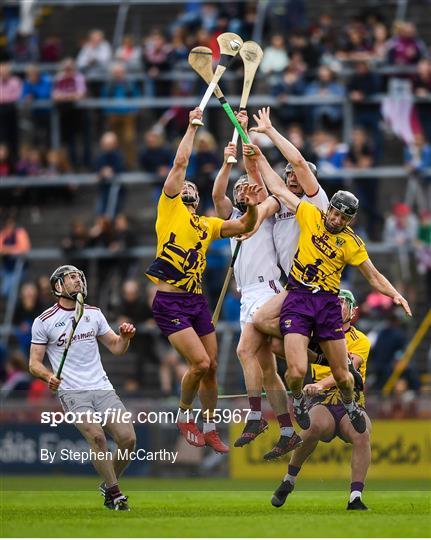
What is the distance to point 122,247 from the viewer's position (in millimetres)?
24547

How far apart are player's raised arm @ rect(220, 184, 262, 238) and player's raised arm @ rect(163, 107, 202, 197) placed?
26.4 inches

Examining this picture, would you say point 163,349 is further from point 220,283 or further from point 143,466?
point 143,466

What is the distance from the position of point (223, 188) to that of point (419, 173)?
9221mm

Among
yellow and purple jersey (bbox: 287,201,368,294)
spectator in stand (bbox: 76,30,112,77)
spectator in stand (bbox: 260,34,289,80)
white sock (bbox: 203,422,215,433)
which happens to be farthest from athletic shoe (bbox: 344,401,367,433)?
spectator in stand (bbox: 76,30,112,77)

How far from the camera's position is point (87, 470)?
19672 millimetres

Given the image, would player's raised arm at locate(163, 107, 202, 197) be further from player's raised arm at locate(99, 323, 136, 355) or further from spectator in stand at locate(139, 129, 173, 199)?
spectator in stand at locate(139, 129, 173, 199)

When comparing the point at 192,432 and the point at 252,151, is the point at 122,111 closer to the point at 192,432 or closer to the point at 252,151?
the point at 252,151

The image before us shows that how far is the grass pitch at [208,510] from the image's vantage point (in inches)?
526

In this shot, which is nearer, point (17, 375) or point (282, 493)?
point (282, 493)

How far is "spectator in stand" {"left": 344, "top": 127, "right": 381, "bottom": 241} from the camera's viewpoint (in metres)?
24.4

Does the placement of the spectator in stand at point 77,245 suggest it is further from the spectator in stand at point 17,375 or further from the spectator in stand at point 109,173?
the spectator in stand at point 17,375

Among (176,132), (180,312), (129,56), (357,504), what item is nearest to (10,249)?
(176,132)

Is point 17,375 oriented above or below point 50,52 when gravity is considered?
below

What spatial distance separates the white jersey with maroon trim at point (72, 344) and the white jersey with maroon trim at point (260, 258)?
1692 mm
